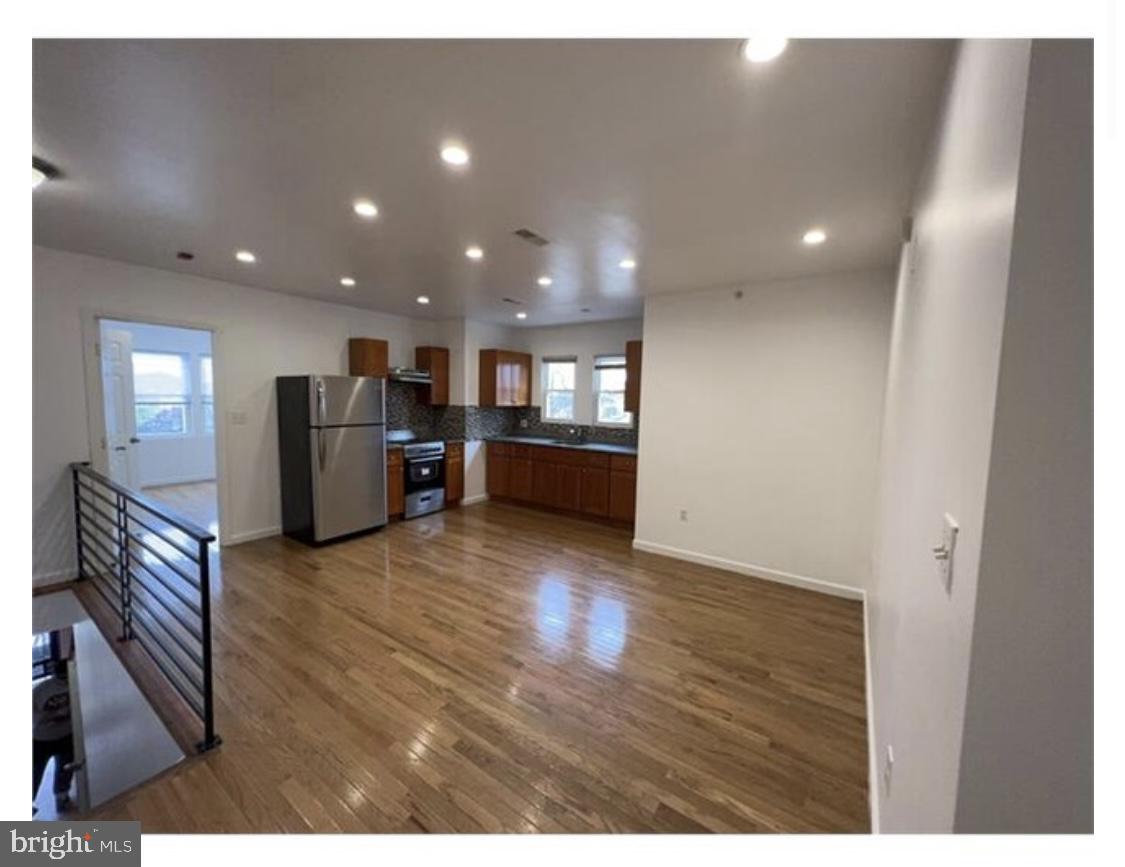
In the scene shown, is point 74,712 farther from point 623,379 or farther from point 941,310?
point 623,379

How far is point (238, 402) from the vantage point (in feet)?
13.8

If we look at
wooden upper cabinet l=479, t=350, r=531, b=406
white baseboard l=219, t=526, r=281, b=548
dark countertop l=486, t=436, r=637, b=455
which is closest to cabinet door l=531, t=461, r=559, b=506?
dark countertop l=486, t=436, r=637, b=455

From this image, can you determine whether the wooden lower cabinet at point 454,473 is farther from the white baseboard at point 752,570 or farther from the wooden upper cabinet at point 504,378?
the white baseboard at point 752,570

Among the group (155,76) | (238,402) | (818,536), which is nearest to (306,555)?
(238,402)

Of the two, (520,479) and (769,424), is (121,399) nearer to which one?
(520,479)

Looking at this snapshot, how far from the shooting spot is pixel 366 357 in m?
4.95

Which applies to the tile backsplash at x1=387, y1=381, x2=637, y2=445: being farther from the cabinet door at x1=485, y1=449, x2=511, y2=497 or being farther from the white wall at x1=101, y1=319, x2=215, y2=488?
the white wall at x1=101, y1=319, x2=215, y2=488

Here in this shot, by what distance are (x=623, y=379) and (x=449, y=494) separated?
272 cm

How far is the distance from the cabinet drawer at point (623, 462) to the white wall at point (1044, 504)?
4269mm

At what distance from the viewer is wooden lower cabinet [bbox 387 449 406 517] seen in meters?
4.96

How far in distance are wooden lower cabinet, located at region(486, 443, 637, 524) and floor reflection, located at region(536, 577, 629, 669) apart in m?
1.75

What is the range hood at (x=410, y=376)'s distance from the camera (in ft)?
17.2

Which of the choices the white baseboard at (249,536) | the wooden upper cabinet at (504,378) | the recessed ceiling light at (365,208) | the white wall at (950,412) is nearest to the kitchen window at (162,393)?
the white baseboard at (249,536)

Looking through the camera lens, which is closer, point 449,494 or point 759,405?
point 759,405
